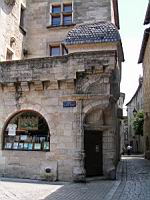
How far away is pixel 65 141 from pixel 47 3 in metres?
9.12

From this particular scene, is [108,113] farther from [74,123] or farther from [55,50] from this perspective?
[55,50]

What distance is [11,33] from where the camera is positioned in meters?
14.5

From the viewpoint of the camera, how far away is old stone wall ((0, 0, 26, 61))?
13.7 metres

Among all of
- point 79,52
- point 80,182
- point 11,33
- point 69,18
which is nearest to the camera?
point 80,182

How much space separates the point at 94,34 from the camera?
1166 cm

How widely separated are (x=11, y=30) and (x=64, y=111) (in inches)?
228

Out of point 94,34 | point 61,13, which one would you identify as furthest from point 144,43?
point 94,34

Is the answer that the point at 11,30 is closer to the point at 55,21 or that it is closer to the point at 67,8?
the point at 55,21

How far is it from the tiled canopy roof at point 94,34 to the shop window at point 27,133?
329 cm

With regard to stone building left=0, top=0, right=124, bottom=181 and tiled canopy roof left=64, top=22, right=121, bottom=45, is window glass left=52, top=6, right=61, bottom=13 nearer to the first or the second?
stone building left=0, top=0, right=124, bottom=181

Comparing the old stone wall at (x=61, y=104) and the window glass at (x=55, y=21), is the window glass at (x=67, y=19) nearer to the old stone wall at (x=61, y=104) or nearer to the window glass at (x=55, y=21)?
the window glass at (x=55, y=21)

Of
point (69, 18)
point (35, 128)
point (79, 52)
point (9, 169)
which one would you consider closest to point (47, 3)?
point (69, 18)

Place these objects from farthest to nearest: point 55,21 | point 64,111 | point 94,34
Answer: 1. point 55,21
2. point 94,34
3. point 64,111

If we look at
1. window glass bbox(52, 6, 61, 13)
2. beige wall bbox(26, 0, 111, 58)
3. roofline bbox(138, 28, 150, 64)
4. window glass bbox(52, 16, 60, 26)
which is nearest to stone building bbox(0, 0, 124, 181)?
beige wall bbox(26, 0, 111, 58)
